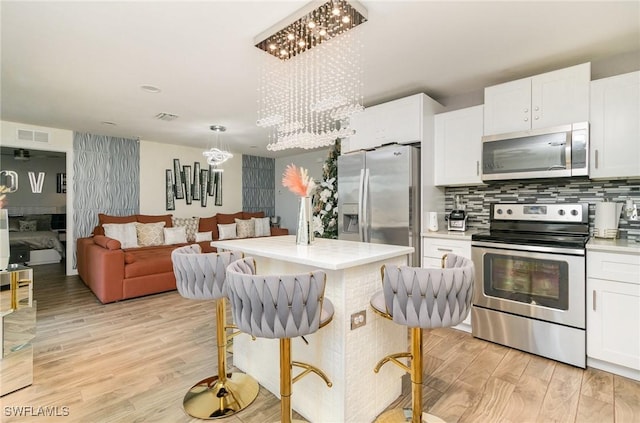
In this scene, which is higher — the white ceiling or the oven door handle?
the white ceiling

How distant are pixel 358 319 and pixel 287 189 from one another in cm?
594

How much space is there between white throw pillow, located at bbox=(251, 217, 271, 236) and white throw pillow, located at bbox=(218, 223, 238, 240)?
527 millimetres

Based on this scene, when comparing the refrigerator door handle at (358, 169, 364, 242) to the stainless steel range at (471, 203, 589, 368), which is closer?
the stainless steel range at (471, 203, 589, 368)

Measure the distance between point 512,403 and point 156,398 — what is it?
2.24 meters

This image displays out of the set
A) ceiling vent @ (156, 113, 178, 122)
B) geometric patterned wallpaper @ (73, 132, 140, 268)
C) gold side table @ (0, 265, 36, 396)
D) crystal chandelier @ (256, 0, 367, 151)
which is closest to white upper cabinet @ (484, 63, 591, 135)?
crystal chandelier @ (256, 0, 367, 151)

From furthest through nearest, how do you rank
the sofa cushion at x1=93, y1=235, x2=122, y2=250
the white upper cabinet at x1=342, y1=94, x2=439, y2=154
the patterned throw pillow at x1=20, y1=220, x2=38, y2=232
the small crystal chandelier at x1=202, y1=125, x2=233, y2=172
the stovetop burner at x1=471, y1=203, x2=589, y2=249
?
the patterned throw pillow at x1=20, y1=220, x2=38, y2=232 → the small crystal chandelier at x1=202, y1=125, x2=233, y2=172 → the sofa cushion at x1=93, y1=235, x2=122, y2=250 → the white upper cabinet at x1=342, y1=94, x2=439, y2=154 → the stovetop burner at x1=471, y1=203, x2=589, y2=249

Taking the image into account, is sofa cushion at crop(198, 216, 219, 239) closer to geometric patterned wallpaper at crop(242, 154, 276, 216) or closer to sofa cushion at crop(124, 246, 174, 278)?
geometric patterned wallpaper at crop(242, 154, 276, 216)

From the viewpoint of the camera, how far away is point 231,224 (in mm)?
6383

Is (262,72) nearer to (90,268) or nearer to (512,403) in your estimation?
(512,403)

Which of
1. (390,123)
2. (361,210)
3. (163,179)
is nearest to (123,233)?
(163,179)

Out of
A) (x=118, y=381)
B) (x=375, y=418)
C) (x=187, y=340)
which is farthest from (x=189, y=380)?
(x=375, y=418)

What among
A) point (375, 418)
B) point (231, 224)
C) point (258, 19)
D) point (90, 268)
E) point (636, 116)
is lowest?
point (375, 418)

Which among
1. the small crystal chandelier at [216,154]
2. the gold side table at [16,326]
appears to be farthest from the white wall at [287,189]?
the gold side table at [16,326]

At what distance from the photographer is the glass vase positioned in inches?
86.2
